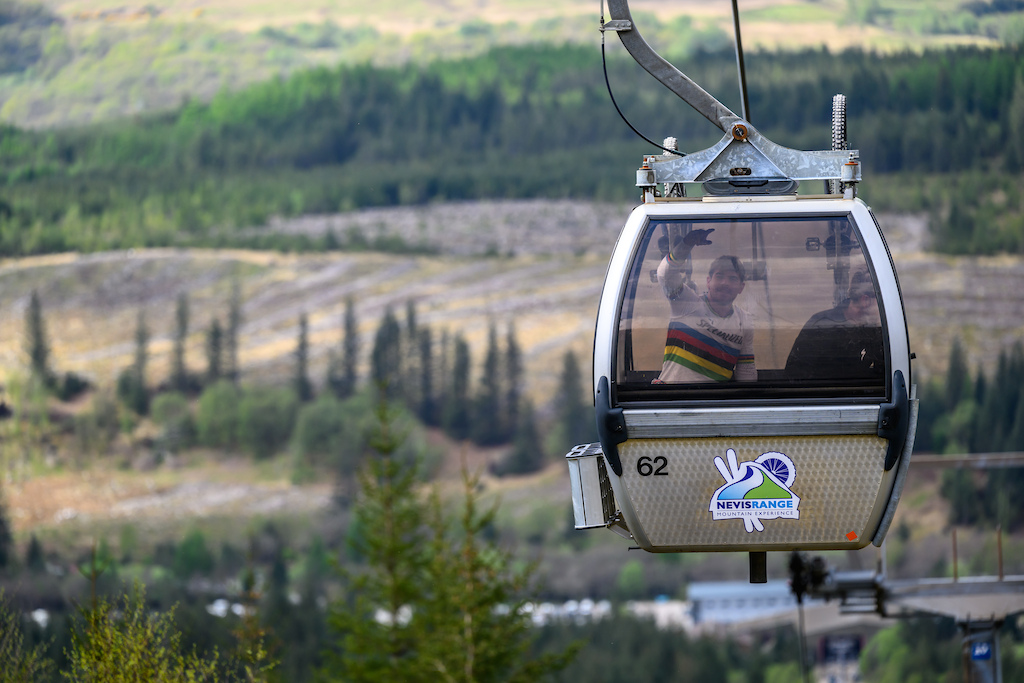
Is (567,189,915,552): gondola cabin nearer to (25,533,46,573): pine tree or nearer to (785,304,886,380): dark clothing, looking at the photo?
(785,304,886,380): dark clothing

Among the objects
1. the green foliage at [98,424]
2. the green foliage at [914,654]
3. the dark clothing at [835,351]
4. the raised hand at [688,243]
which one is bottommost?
the green foliage at [914,654]

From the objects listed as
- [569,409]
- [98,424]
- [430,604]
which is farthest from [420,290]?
[430,604]

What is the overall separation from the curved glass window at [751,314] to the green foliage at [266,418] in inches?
2551

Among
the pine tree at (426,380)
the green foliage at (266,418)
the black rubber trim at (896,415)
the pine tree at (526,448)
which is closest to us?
the black rubber trim at (896,415)

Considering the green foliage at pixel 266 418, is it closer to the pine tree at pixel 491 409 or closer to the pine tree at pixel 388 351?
→ the pine tree at pixel 388 351

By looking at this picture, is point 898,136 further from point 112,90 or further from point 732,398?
point 732,398

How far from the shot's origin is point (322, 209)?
74938 mm

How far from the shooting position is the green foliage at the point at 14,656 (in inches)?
260

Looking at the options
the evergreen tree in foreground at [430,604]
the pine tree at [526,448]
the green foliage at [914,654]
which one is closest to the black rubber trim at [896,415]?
the evergreen tree in foreground at [430,604]

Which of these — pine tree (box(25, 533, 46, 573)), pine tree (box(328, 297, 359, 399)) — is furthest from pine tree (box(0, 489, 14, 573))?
pine tree (box(328, 297, 359, 399))

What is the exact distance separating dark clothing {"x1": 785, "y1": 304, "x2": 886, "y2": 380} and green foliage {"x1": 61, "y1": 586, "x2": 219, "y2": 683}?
3241 millimetres

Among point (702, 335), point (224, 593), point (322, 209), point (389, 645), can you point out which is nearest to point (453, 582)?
point (389, 645)

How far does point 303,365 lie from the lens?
68.8 m

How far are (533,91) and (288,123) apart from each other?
47.7ft
